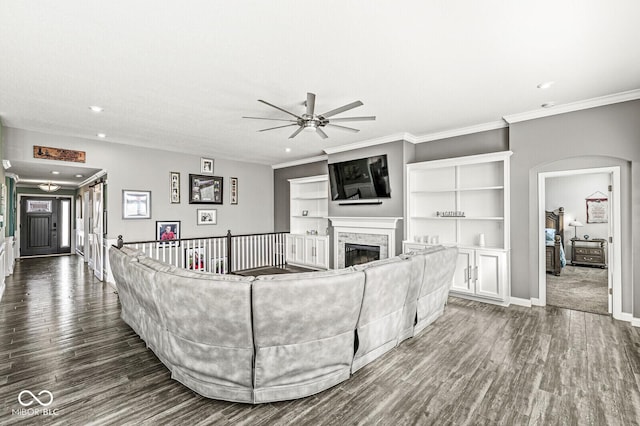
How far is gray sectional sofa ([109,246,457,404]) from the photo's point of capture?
2.05 m

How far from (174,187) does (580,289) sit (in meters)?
8.01

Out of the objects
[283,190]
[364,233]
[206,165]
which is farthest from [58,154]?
[364,233]

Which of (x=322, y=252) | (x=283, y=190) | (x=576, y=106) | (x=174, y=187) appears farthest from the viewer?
(x=283, y=190)

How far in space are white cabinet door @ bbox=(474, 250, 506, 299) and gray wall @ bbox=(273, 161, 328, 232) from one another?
4433 millimetres

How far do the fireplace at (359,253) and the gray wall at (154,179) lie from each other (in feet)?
9.83

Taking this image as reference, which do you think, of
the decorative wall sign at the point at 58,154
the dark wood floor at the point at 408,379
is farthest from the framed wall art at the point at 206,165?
the dark wood floor at the point at 408,379

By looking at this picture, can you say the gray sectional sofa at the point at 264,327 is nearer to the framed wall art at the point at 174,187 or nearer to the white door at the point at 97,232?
the framed wall art at the point at 174,187

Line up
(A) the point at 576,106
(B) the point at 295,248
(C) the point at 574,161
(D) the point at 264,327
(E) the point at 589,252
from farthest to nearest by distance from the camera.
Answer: (B) the point at 295,248 → (E) the point at 589,252 → (C) the point at 574,161 → (A) the point at 576,106 → (D) the point at 264,327

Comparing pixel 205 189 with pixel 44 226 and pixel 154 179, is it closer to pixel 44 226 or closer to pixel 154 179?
pixel 154 179

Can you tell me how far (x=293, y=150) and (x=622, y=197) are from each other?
17.7 feet

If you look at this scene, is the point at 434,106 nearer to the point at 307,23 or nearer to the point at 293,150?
the point at 307,23

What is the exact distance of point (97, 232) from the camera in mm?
6613

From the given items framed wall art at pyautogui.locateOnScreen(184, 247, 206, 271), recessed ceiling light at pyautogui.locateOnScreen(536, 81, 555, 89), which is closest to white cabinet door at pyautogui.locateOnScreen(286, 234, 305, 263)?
framed wall art at pyautogui.locateOnScreen(184, 247, 206, 271)

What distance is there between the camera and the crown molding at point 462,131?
475cm
